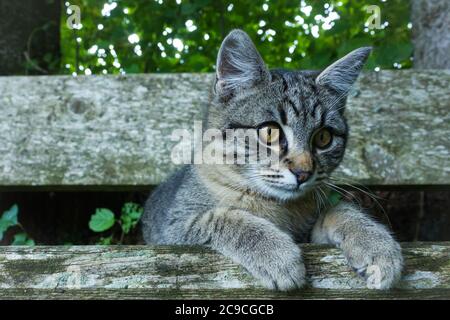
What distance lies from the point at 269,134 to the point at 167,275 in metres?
1.03

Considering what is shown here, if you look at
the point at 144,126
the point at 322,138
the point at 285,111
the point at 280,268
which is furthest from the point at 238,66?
the point at 280,268

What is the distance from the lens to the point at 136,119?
3047mm

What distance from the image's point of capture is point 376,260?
1.89 metres

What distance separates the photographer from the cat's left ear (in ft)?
9.32

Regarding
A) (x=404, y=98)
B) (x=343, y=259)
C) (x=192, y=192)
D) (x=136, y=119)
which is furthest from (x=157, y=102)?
(x=343, y=259)

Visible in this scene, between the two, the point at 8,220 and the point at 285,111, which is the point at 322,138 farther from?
the point at 8,220

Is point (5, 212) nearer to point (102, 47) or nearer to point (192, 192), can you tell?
point (192, 192)

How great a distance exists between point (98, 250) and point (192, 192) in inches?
39.9

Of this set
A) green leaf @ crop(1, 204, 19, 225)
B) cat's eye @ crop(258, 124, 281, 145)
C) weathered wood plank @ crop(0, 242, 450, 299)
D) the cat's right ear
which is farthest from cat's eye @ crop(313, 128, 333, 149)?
green leaf @ crop(1, 204, 19, 225)

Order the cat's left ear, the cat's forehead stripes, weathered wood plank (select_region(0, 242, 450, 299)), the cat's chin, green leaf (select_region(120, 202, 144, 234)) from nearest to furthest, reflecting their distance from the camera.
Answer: weathered wood plank (select_region(0, 242, 450, 299)) < the cat's chin < the cat's forehead stripes < the cat's left ear < green leaf (select_region(120, 202, 144, 234))

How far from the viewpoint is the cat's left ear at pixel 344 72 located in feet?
9.32

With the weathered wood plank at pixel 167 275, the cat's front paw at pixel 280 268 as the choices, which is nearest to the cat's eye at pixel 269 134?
the cat's front paw at pixel 280 268

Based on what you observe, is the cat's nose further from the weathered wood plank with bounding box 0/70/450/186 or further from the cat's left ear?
the cat's left ear

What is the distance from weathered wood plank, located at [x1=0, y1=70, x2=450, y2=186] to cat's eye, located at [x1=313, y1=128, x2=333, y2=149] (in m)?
0.23
